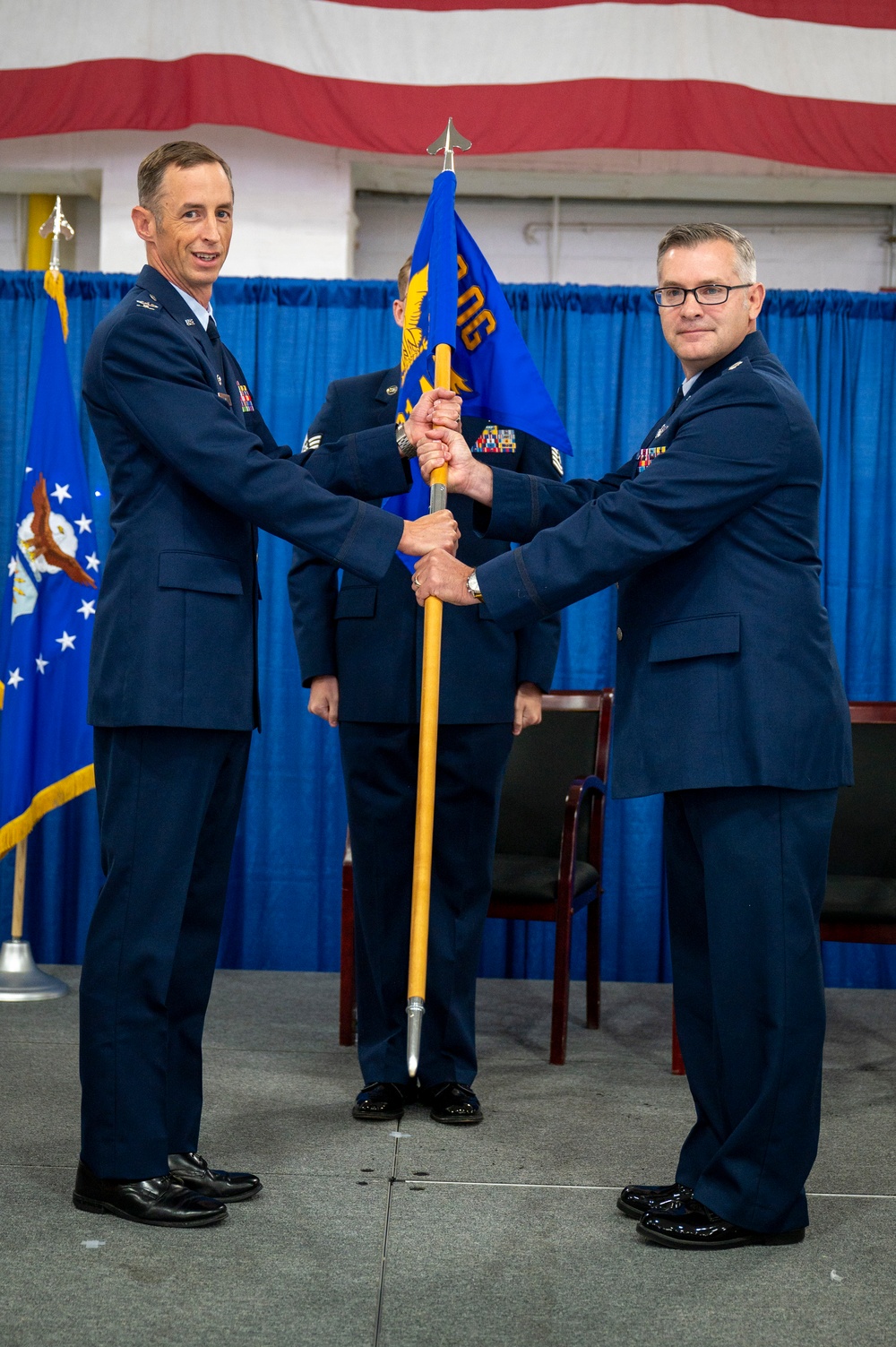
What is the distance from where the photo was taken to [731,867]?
212cm

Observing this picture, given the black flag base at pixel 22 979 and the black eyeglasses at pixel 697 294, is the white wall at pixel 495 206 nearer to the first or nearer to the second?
the black flag base at pixel 22 979

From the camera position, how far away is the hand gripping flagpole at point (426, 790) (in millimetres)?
2217

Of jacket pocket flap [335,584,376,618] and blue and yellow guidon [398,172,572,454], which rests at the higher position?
blue and yellow guidon [398,172,572,454]

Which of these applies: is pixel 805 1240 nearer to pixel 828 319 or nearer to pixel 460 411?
pixel 460 411

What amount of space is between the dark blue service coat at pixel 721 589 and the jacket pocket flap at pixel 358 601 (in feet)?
2.31

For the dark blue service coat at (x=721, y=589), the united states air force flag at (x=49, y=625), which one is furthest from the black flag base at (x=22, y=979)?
the dark blue service coat at (x=721, y=589)

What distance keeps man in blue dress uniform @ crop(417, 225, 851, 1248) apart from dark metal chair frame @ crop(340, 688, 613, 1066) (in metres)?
1.18

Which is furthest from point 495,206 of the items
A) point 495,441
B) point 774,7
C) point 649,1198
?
point 649,1198

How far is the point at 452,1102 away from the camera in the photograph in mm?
2809

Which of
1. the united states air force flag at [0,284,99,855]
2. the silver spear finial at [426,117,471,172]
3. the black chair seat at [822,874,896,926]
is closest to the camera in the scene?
the silver spear finial at [426,117,471,172]

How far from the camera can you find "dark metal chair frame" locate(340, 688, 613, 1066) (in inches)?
135

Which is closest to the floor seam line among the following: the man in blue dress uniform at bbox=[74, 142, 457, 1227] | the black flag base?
the man in blue dress uniform at bbox=[74, 142, 457, 1227]

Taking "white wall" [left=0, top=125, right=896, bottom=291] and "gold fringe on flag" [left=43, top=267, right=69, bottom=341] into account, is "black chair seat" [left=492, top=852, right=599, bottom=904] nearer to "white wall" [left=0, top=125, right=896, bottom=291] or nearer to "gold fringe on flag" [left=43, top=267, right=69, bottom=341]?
"gold fringe on flag" [left=43, top=267, right=69, bottom=341]

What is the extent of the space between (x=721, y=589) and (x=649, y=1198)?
1.05m
